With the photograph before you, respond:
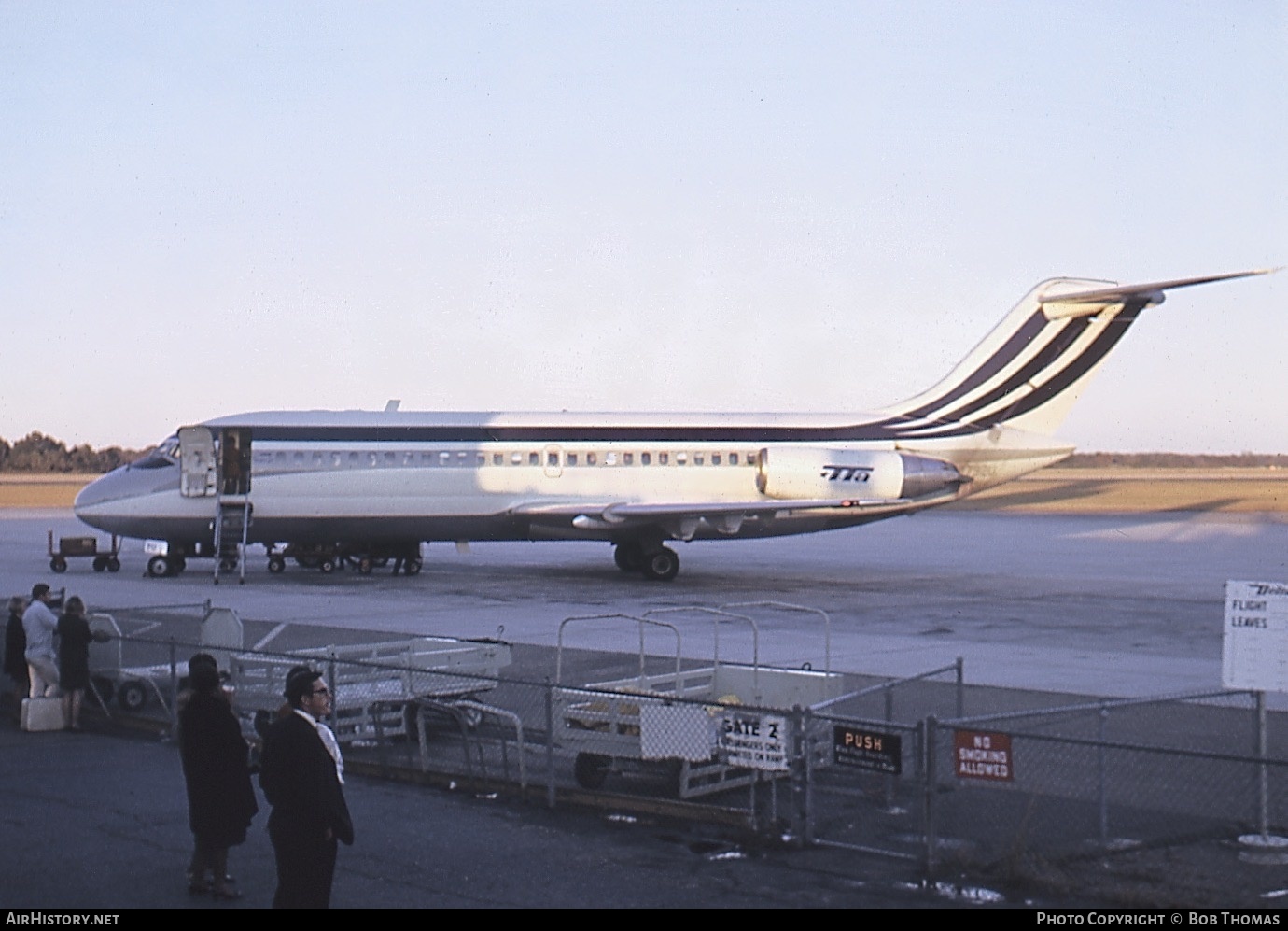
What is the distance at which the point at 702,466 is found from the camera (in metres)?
34.0

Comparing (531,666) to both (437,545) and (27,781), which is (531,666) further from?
(437,545)

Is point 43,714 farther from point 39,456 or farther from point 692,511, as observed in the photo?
point 39,456

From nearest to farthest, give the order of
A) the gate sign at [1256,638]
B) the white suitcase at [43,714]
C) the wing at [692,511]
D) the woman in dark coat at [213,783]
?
the woman in dark coat at [213,783], the gate sign at [1256,638], the white suitcase at [43,714], the wing at [692,511]

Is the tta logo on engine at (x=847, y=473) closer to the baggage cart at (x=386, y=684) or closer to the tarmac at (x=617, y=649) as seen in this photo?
the tarmac at (x=617, y=649)

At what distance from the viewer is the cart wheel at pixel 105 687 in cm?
1566

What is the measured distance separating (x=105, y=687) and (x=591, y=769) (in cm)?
693

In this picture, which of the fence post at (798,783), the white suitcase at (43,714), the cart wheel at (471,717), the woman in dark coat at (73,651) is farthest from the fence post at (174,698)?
the fence post at (798,783)

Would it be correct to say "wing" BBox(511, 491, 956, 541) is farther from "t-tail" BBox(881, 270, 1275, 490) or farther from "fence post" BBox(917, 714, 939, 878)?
"fence post" BBox(917, 714, 939, 878)

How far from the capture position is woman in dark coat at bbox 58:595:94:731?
14133 mm

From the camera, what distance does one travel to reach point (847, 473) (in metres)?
32.6

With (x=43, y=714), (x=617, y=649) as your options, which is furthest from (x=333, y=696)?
(x=617, y=649)

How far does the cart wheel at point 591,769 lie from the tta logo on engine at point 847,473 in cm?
2147

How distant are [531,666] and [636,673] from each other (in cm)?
149

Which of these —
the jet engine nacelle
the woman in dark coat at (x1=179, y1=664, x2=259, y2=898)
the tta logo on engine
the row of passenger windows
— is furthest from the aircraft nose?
the woman in dark coat at (x1=179, y1=664, x2=259, y2=898)
